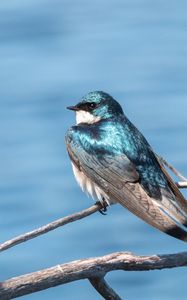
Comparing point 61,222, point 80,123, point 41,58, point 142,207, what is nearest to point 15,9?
point 41,58

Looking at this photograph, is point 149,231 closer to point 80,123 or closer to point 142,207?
point 80,123

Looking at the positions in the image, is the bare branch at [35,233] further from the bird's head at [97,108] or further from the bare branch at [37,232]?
the bird's head at [97,108]

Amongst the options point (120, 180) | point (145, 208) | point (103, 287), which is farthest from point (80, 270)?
point (120, 180)

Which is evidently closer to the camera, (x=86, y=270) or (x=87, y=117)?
(x=86, y=270)

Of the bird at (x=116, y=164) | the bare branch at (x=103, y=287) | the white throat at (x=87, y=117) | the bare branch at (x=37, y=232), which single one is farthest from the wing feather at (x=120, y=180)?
the bare branch at (x=103, y=287)

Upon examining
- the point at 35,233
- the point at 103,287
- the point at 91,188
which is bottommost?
the point at 103,287

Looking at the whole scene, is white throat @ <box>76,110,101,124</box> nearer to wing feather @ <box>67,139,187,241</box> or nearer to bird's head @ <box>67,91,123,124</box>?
bird's head @ <box>67,91,123,124</box>

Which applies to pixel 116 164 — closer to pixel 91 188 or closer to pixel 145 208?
pixel 91 188

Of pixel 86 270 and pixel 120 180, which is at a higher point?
pixel 120 180
